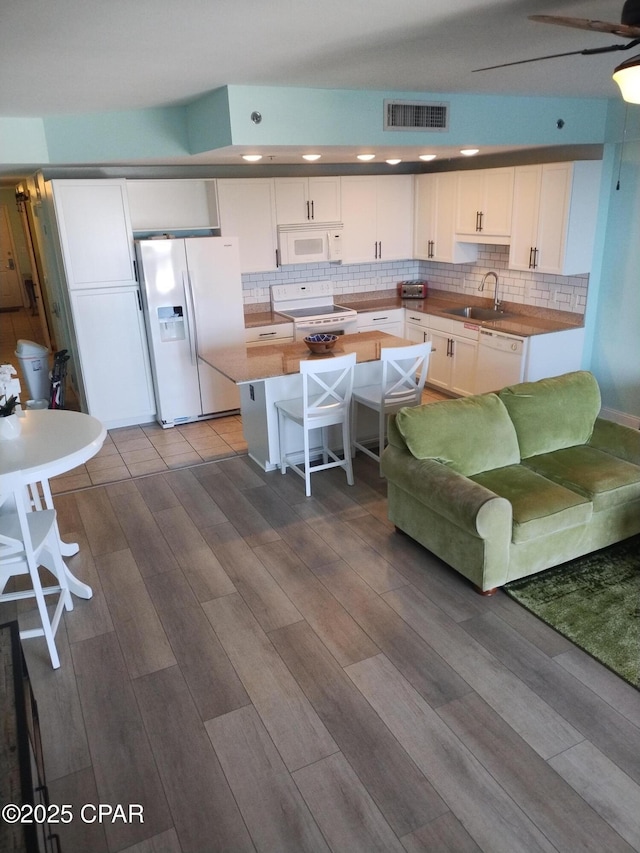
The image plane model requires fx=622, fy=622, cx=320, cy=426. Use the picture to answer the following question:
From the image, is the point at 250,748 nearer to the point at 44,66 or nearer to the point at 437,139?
the point at 44,66

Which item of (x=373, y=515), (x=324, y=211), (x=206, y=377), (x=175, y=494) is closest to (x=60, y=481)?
(x=175, y=494)

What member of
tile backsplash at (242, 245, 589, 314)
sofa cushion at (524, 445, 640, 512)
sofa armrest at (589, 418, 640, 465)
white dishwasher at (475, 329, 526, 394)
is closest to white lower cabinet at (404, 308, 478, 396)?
white dishwasher at (475, 329, 526, 394)

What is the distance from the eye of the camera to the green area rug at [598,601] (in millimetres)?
2869

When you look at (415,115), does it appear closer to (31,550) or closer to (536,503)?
(536,503)

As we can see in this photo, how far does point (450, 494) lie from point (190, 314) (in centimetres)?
341

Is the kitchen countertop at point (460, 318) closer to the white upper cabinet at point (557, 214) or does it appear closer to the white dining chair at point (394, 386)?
the white upper cabinet at point (557, 214)

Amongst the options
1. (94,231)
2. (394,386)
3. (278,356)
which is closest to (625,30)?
(394,386)

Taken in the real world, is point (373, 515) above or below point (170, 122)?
below

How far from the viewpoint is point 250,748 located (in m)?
2.44

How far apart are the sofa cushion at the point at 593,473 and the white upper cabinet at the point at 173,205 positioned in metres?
4.01

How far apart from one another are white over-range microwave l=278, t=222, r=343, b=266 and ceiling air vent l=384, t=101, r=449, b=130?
2.09m

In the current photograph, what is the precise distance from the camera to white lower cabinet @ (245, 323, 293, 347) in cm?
623

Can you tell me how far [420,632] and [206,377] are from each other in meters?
3.71

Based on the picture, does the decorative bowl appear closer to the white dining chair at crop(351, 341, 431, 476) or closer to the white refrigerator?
the white dining chair at crop(351, 341, 431, 476)
